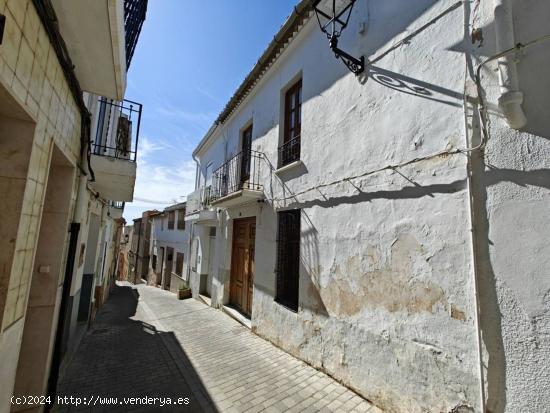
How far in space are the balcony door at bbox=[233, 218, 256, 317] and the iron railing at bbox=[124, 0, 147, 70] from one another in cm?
481

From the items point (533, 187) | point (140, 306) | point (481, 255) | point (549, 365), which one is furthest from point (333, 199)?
point (140, 306)

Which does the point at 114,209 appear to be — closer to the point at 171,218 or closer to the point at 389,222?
the point at 171,218

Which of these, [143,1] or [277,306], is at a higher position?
[143,1]

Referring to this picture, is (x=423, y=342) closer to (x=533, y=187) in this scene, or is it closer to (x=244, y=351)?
(x=533, y=187)

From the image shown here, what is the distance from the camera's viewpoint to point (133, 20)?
15.7 ft

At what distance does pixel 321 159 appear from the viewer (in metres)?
4.84

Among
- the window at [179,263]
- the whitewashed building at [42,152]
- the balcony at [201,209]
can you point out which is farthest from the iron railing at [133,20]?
the window at [179,263]

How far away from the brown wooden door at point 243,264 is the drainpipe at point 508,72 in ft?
19.4

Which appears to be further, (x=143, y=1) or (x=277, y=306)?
(x=277, y=306)

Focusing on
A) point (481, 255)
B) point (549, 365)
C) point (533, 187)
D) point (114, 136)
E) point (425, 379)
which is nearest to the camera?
point (549, 365)

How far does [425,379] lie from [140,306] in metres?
9.59

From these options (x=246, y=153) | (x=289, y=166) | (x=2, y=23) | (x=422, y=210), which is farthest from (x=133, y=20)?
(x=422, y=210)

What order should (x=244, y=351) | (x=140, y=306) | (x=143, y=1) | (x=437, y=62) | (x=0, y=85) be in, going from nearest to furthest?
(x=0, y=85), (x=437, y=62), (x=143, y=1), (x=244, y=351), (x=140, y=306)

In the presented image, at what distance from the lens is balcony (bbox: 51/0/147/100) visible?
8.12 ft
